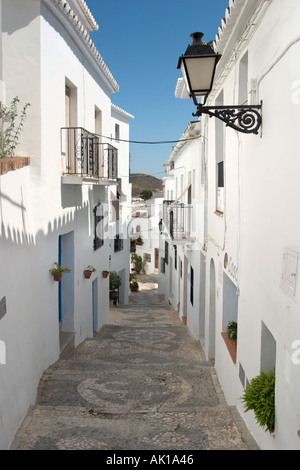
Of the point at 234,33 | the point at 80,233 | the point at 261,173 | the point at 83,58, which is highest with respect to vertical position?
the point at 83,58

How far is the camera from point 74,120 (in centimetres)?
1031

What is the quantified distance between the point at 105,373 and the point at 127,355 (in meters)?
2.25

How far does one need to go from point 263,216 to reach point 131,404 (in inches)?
135

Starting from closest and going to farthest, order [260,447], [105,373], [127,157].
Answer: [260,447] → [105,373] → [127,157]

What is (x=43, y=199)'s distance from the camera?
7805mm

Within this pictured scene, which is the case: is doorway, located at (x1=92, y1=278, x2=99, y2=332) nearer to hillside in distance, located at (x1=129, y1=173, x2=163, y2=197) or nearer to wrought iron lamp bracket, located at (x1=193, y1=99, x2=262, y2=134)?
wrought iron lamp bracket, located at (x1=193, y1=99, x2=262, y2=134)

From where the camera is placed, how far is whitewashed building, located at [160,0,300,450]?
3799 millimetres

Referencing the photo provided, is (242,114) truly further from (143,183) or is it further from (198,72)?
(143,183)

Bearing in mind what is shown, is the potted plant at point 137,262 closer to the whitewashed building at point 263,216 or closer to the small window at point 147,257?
the small window at point 147,257

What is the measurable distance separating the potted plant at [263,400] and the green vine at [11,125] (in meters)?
5.32

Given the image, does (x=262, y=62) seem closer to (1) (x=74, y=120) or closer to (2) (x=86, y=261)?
(1) (x=74, y=120)

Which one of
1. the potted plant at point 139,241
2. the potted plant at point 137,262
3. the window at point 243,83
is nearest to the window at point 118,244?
the window at point 243,83

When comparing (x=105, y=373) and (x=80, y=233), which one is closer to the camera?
(x=105, y=373)
